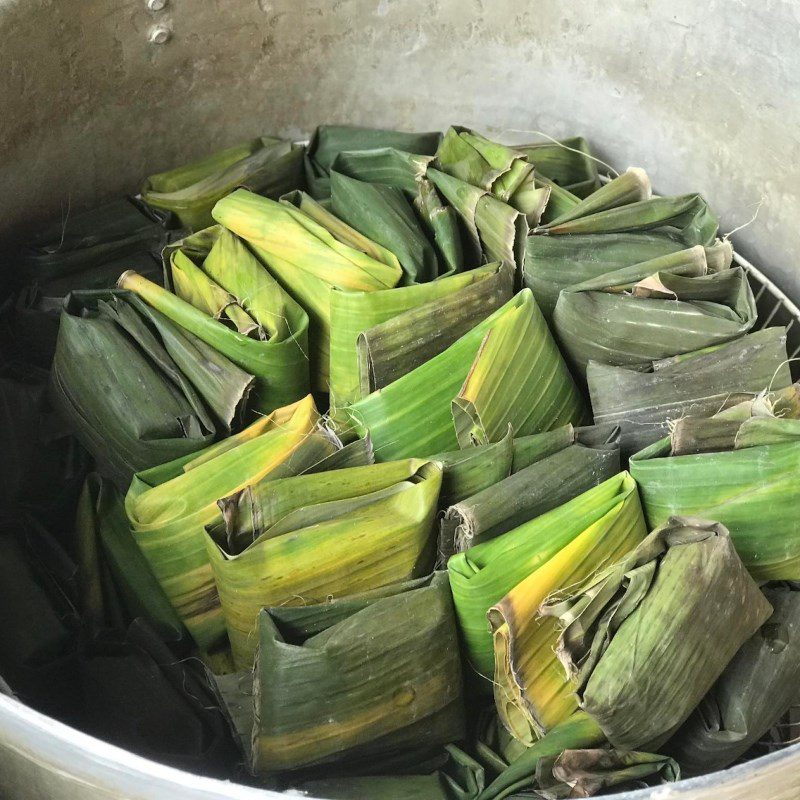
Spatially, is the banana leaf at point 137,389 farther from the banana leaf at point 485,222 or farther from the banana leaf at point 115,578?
the banana leaf at point 485,222

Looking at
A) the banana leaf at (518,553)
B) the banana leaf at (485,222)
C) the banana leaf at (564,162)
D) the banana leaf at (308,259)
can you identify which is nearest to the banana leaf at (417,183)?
the banana leaf at (485,222)

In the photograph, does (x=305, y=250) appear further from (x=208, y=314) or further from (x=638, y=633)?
(x=638, y=633)

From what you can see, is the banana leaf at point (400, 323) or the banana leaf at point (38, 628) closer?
the banana leaf at point (38, 628)

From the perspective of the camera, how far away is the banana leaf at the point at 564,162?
1816 millimetres

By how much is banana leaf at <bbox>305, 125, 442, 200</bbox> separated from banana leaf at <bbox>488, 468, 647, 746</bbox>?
97 centimetres

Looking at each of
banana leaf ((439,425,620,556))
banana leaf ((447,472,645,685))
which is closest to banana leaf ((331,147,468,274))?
banana leaf ((439,425,620,556))

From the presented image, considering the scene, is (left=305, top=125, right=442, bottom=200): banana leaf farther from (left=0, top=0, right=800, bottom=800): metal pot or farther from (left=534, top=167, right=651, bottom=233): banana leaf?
(left=534, top=167, right=651, bottom=233): banana leaf

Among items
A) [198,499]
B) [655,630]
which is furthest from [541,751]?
[198,499]

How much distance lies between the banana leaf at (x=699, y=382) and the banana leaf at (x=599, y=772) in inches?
18.6

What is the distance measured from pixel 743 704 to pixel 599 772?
21cm

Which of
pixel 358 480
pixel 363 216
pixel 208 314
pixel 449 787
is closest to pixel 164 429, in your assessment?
pixel 208 314

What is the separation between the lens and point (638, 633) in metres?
1.08

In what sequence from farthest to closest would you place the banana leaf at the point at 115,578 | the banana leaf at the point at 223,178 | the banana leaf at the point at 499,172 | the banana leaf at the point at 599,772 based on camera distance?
the banana leaf at the point at 223,178 → the banana leaf at the point at 499,172 → the banana leaf at the point at 115,578 → the banana leaf at the point at 599,772

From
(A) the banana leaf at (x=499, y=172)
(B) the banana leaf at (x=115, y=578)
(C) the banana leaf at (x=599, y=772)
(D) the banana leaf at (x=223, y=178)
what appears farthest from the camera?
(D) the banana leaf at (x=223, y=178)
